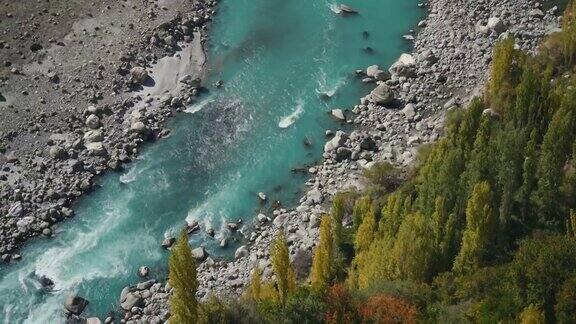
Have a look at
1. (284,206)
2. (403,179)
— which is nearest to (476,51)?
(403,179)

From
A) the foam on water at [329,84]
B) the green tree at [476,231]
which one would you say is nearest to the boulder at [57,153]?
the foam on water at [329,84]

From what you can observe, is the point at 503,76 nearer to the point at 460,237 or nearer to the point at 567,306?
the point at 460,237

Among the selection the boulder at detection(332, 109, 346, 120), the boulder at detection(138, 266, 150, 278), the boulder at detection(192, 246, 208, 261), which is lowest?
the boulder at detection(138, 266, 150, 278)

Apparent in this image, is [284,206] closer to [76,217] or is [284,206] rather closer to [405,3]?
[76,217]

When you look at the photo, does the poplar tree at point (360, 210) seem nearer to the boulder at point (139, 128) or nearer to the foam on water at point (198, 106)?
the boulder at point (139, 128)

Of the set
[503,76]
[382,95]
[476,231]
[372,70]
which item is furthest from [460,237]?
[372,70]

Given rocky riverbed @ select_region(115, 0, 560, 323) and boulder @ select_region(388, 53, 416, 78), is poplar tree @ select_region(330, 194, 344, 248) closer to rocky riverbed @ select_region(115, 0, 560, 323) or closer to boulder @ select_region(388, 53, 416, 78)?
rocky riverbed @ select_region(115, 0, 560, 323)

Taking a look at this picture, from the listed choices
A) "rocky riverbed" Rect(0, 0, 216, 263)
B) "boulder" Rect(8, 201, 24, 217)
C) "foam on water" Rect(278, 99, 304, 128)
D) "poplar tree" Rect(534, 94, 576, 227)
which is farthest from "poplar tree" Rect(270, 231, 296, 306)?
"foam on water" Rect(278, 99, 304, 128)

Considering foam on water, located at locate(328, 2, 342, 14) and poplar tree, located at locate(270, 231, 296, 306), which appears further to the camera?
foam on water, located at locate(328, 2, 342, 14)
